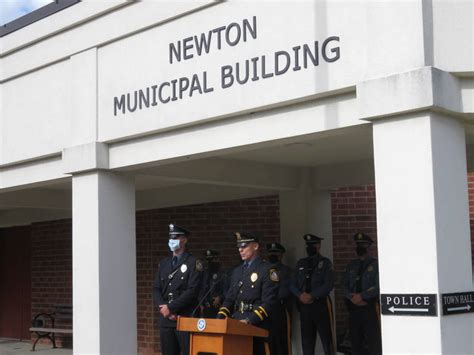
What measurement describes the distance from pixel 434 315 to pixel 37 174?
19.3 feet

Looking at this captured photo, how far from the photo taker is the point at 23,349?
14633mm

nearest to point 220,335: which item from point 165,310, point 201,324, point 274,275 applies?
point 201,324

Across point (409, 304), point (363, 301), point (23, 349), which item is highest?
point (409, 304)

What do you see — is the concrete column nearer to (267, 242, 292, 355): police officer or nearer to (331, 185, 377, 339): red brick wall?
(267, 242, 292, 355): police officer

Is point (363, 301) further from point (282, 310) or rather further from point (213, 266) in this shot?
point (213, 266)

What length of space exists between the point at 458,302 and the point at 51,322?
10.8 meters

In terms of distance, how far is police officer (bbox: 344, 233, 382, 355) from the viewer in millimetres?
9719

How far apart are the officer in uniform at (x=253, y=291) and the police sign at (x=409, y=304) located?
1.79 meters

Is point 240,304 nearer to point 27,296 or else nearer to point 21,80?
point 21,80

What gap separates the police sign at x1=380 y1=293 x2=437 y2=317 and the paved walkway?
29.4 feet

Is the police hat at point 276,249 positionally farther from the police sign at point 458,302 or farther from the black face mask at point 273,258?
the police sign at point 458,302

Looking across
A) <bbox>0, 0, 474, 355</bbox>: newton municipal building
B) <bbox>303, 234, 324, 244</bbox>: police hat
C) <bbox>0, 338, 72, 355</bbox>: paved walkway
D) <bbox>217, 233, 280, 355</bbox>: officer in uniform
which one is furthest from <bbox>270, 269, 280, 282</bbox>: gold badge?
<bbox>0, 338, 72, 355</bbox>: paved walkway

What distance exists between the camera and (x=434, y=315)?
5.66 metres

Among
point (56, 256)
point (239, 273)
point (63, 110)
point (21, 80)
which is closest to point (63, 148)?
point (63, 110)
